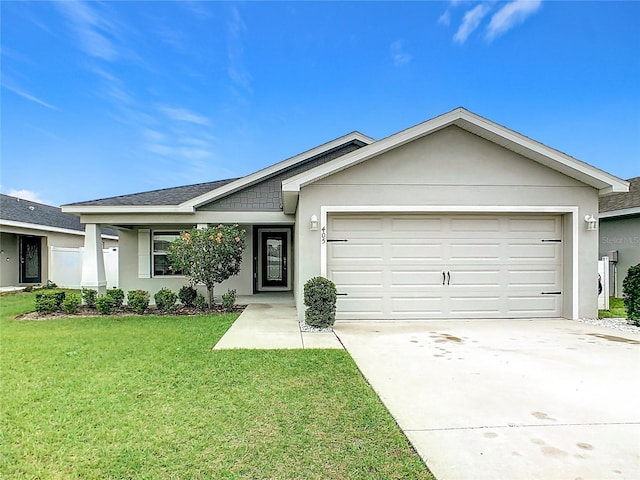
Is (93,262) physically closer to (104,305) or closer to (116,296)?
(116,296)

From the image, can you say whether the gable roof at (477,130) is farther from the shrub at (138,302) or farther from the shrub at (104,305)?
the shrub at (104,305)

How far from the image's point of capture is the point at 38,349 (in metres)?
6.45

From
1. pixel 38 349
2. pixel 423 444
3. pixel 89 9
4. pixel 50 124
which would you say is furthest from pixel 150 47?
pixel 423 444

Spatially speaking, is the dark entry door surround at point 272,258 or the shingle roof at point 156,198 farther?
the dark entry door surround at point 272,258

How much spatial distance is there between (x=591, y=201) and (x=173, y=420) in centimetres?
974

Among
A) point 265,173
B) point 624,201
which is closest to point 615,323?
point 624,201

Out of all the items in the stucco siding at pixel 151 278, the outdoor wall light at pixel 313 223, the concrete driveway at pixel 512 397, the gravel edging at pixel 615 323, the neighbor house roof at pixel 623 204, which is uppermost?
the neighbor house roof at pixel 623 204

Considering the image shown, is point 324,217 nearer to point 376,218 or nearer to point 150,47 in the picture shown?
point 376,218

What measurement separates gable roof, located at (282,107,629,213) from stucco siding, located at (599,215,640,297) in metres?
6.39

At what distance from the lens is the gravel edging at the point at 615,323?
26.3 feet

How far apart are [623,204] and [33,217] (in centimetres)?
2415

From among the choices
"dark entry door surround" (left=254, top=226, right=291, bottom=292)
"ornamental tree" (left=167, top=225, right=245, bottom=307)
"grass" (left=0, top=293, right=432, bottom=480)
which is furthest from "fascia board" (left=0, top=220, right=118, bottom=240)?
"grass" (left=0, top=293, right=432, bottom=480)

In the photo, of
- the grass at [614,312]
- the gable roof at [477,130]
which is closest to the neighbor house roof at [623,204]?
the grass at [614,312]

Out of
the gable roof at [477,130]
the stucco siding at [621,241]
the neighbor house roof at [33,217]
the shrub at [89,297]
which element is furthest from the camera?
the neighbor house roof at [33,217]
